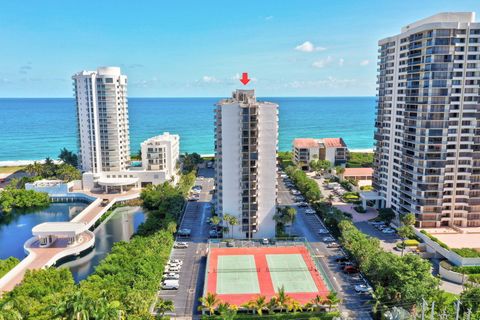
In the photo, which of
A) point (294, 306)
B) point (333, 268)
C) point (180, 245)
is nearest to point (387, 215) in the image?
point (333, 268)

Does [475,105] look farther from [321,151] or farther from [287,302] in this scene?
[321,151]

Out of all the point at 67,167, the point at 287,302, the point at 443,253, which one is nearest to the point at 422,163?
the point at 443,253

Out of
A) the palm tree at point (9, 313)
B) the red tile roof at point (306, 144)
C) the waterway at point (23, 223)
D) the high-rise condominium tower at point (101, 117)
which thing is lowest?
the waterway at point (23, 223)

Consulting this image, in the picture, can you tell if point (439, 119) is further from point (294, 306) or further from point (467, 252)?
point (294, 306)

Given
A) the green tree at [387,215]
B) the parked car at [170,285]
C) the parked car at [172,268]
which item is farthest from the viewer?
the green tree at [387,215]

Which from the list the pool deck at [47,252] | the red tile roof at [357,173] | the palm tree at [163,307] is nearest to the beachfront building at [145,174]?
the pool deck at [47,252]

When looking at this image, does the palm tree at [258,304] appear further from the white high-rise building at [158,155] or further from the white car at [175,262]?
the white high-rise building at [158,155]

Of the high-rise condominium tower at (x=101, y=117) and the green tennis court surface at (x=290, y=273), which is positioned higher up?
the high-rise condominium tower at (x=101, y=117)

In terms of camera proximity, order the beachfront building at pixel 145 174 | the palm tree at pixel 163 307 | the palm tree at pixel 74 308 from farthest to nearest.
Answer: the beachfront building at pixel 145 174 → the palm tree at pixel 163 307 → the palm tree at pixel 74 308
